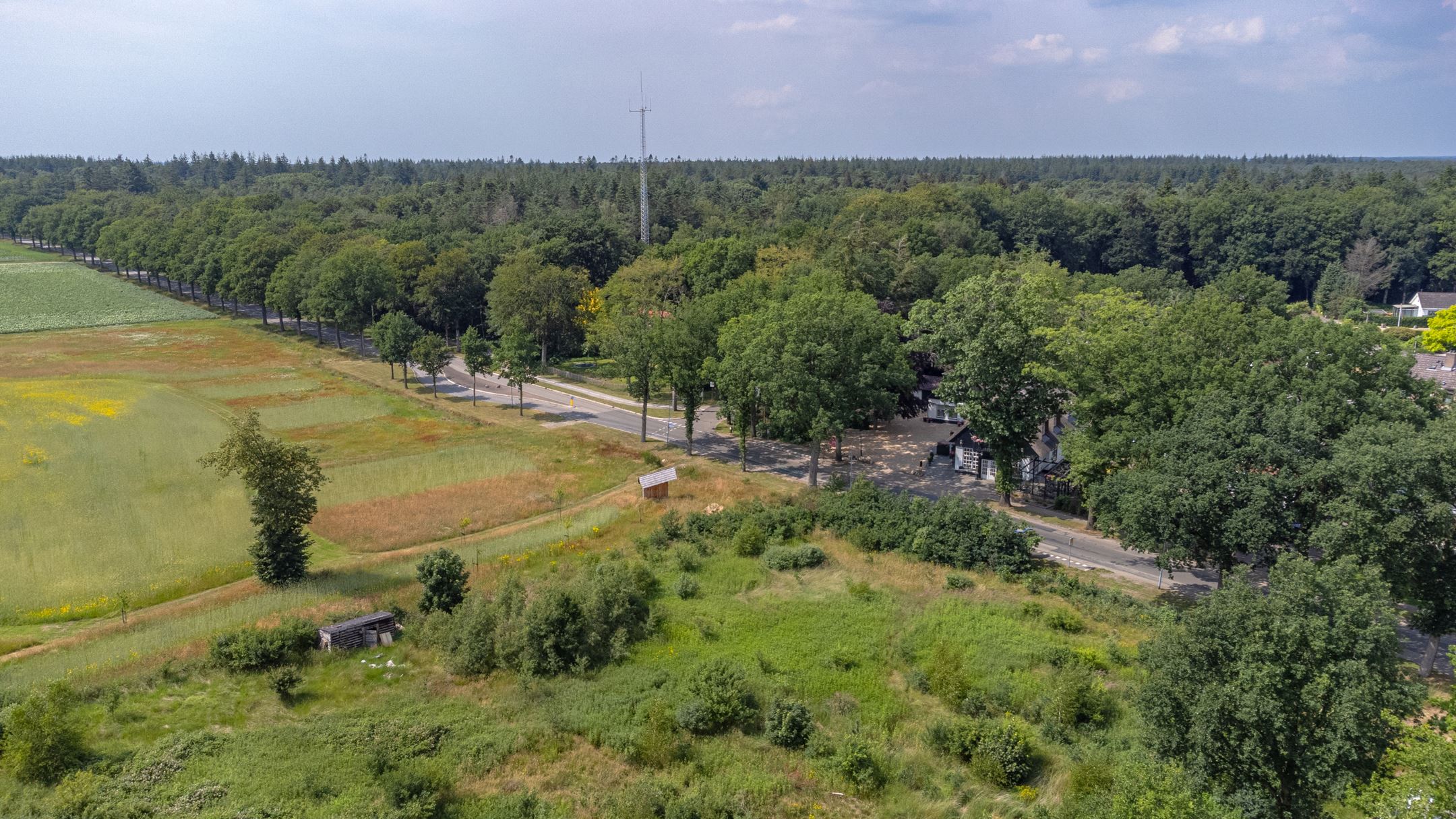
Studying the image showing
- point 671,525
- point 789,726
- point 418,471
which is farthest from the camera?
point 418,471

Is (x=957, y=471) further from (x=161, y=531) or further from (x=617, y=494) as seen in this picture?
(x=161, y=531)

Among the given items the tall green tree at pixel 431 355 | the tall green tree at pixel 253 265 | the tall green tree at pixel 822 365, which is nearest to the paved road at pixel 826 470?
the tall green tree at pixel 431 355

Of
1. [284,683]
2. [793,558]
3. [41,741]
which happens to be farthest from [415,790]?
[793,558]

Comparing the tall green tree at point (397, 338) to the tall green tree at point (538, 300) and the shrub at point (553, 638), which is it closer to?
the tall green tree at point (538, 300)

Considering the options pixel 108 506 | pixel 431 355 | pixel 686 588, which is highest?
pixel 431 355

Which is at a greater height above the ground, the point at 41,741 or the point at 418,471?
the point at 418,471

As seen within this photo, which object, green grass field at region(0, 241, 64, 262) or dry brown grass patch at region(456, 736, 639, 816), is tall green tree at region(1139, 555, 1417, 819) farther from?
green grass field at region(0, 241, 64, 262)

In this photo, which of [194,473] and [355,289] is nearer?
[194,473]

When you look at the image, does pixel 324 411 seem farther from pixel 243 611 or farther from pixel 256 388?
pixel 243 611
